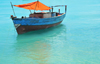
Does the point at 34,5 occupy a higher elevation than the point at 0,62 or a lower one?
higher

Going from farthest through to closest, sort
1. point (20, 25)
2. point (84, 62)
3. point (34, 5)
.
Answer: point (34, 5)
point (20, 25)
point (84, 62)

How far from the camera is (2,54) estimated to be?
10375 mm

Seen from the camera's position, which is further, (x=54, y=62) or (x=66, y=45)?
(x=66, y=45)

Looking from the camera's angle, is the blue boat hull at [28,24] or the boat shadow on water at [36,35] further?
the blue boat hull at [28,24]

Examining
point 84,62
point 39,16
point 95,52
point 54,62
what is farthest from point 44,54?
point 39,16

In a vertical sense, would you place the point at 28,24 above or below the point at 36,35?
above

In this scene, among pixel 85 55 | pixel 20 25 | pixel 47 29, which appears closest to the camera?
pixel 85 55

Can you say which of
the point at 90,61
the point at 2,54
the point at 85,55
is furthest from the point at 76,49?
the point at 2,54

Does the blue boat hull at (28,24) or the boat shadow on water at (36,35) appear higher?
the blue boat hull at (28,24)

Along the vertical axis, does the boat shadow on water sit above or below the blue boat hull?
below

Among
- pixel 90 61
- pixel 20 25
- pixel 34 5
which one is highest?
pixel 34 5

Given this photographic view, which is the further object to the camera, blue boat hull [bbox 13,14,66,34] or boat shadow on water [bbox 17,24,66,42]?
blue boat hull [bbox 13,14,66,34]

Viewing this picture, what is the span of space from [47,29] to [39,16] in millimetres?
2409

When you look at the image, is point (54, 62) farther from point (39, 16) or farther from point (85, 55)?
point (39, 16)
